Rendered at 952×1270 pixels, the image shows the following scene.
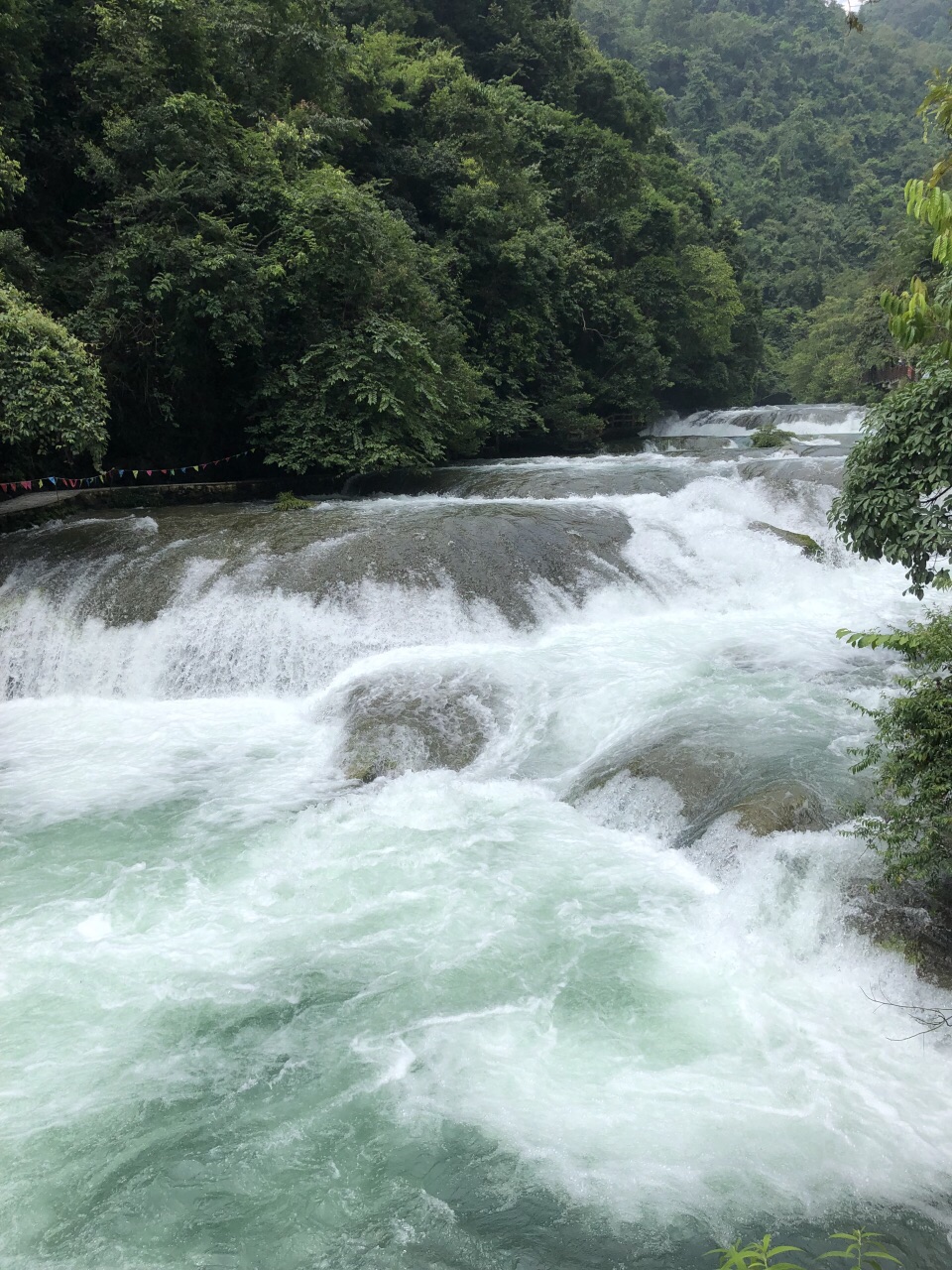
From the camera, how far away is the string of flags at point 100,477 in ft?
44.9

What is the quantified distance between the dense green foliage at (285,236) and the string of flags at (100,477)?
374 millimetres

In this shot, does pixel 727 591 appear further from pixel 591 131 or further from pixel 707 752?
pixel 591 131

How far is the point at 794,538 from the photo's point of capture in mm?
12703

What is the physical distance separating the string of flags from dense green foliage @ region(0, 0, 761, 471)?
0.37 m

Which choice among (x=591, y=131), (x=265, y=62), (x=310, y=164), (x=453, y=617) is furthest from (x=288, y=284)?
(x=591, y=131)

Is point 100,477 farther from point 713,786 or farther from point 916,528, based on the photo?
point 916,528

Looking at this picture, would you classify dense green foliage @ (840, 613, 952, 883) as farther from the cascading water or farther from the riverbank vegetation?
the cascading water

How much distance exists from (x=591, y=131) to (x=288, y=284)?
679 inches

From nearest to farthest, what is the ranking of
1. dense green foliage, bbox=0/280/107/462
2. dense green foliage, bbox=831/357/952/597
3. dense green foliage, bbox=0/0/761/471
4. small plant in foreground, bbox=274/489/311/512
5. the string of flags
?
dense green foliage, bbox=831/357/952/597 → dense green foliage, bbox=0/280/107/462 → the string of flags → dense green foliage, bbox=0/0/761/471 → small plant in foreground, bbox=274/489/311/512

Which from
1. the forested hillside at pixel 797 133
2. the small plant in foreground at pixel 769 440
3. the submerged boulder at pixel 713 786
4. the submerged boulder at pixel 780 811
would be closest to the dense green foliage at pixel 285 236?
the small plant in foreground at pixel 769 440

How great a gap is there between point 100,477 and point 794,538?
11.3 metres

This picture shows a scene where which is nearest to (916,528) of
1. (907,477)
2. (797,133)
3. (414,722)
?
(907,477)

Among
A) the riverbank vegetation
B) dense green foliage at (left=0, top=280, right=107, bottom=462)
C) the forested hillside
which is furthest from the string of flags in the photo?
the forested hillside

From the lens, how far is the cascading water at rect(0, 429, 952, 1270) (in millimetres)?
3836
